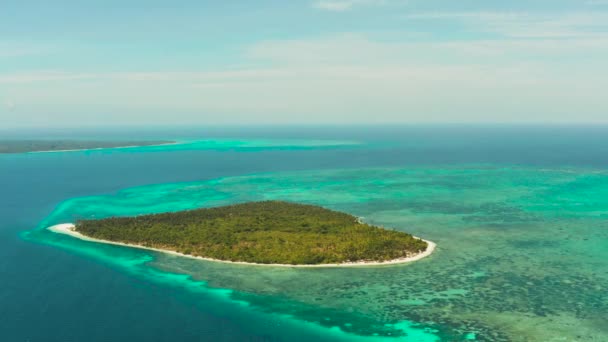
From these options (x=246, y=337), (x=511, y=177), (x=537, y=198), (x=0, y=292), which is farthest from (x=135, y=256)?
(x=511, y=177)

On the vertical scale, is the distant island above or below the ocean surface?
above

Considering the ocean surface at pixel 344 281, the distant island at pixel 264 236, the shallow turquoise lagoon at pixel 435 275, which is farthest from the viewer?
the distant island at pixel 264 236

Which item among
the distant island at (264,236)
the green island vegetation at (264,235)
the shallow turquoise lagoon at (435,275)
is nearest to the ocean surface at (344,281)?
the shallow turquoise lagoon at (435,275)

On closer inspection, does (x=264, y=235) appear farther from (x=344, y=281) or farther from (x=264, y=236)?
(x=344, y=281)

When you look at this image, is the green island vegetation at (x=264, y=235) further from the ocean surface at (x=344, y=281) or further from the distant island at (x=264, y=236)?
the ocean surface at (x=344, y=281)

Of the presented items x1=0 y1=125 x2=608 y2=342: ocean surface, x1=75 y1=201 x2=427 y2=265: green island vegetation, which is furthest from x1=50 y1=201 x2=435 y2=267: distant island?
x1=0 y1=125 x2=608 y2=342: ocean surface

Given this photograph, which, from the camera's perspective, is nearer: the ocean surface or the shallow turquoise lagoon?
the ocean surface

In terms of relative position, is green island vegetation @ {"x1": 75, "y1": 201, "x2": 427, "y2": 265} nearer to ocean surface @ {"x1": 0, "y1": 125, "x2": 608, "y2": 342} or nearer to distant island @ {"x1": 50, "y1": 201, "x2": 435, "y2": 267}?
distant island @ {"x1": 50, "y1": 201, "x2": 435, "y2": 267}

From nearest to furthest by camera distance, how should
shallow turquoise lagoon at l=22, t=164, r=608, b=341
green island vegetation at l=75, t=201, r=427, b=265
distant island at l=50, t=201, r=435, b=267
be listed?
shallow turquoise lagoon at l=22, t=164, r=608, b=341 → distant island at l=50, t=201, r=435, b=267 → green island vegetation at l=75, t=201, r=427, b=265
